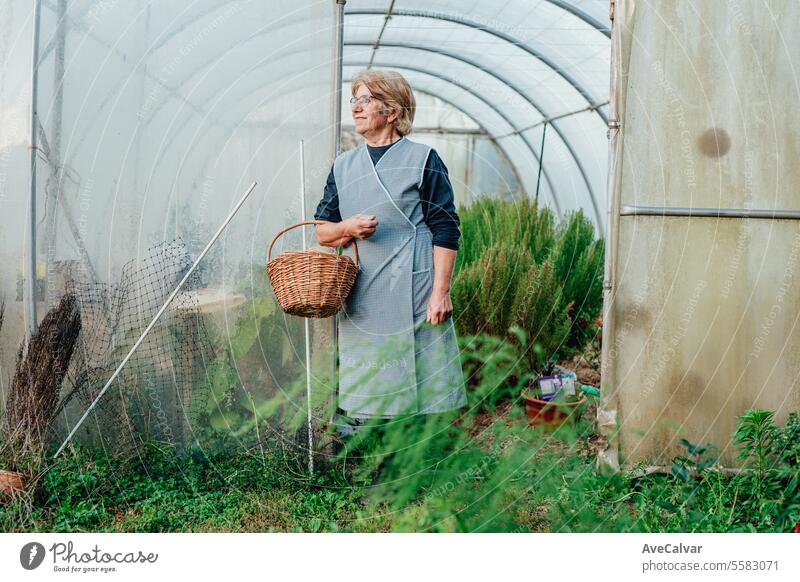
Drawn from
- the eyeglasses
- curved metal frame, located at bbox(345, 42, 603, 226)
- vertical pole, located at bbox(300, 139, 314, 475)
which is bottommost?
vertical pole, located at bbox(300, 139, 314, 475)

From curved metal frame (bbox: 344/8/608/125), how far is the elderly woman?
127 inches

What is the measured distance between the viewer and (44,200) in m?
3.19

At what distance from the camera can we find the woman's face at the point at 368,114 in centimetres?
284

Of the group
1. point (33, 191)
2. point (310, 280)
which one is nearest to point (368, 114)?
point (310, 280)

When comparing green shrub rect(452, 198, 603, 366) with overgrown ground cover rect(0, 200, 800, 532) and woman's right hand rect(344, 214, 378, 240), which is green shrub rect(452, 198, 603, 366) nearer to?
overgrown ground cover rect(0, 200, 800, 532)

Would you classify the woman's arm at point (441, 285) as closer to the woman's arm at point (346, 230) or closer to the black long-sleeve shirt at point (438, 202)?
the black long-sleeve shirt at point (438, 202)

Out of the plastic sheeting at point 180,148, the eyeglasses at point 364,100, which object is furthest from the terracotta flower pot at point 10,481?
the eyeglasses at point 364,100

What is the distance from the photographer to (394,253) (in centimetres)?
295

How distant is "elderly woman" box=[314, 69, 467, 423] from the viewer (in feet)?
9.34

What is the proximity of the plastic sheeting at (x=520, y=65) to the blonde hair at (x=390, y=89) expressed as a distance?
3.13 m

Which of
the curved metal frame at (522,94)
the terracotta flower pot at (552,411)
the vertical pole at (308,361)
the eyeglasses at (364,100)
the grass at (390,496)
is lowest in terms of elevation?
the grass at (390,496)

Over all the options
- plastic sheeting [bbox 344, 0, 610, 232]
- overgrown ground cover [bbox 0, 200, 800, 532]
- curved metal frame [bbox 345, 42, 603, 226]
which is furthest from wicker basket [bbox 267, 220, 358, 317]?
curved metal frame [bbox 345, 42, 603, 226]
